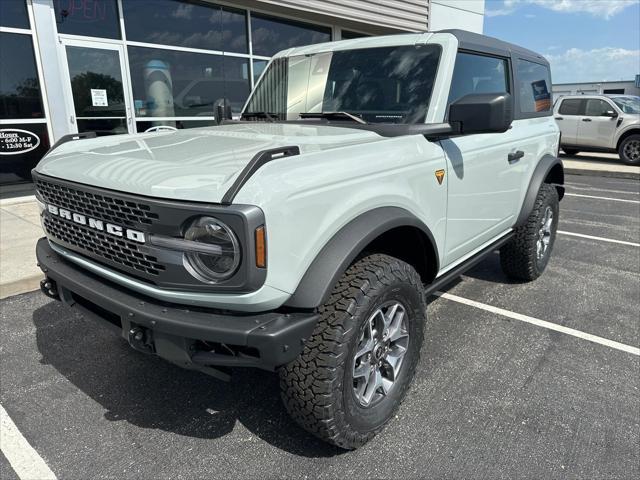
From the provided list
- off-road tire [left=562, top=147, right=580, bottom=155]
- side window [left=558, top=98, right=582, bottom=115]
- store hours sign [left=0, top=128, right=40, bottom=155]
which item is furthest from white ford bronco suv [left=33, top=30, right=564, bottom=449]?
off-road tire [left=562, top=147, right=580, bottom=155]

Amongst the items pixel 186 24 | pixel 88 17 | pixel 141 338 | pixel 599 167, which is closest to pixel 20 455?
pixel 141 338

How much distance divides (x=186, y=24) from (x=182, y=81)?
103cm

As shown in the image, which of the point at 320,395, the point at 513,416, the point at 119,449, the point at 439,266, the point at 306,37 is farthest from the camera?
the point at 306,37

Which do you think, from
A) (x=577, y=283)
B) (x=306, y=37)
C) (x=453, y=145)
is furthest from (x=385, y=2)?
(x=453, y=145)

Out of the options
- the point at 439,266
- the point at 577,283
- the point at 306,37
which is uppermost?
the point at 306,37

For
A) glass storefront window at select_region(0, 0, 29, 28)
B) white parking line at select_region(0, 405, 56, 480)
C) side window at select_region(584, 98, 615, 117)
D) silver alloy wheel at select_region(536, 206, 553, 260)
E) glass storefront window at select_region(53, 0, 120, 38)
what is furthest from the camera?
side window at select_region(584, 98, 615, 117)

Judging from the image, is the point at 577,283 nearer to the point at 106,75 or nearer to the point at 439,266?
the point at 439,266

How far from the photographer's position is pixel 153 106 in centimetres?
863

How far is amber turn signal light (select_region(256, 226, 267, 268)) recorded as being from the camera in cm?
172

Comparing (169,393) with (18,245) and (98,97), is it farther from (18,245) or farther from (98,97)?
(98,97)

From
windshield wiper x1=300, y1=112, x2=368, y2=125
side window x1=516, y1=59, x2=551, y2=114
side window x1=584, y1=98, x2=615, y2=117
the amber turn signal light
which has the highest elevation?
side window x1=516, y1=59, x2=551, y2=114

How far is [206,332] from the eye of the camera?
1.77 meters

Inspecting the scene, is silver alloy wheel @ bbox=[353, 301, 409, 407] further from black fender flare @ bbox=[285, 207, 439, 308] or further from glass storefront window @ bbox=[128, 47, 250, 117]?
glass storefront window @ bbox=[128, 47, 250, 117]

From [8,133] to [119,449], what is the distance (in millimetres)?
6631
